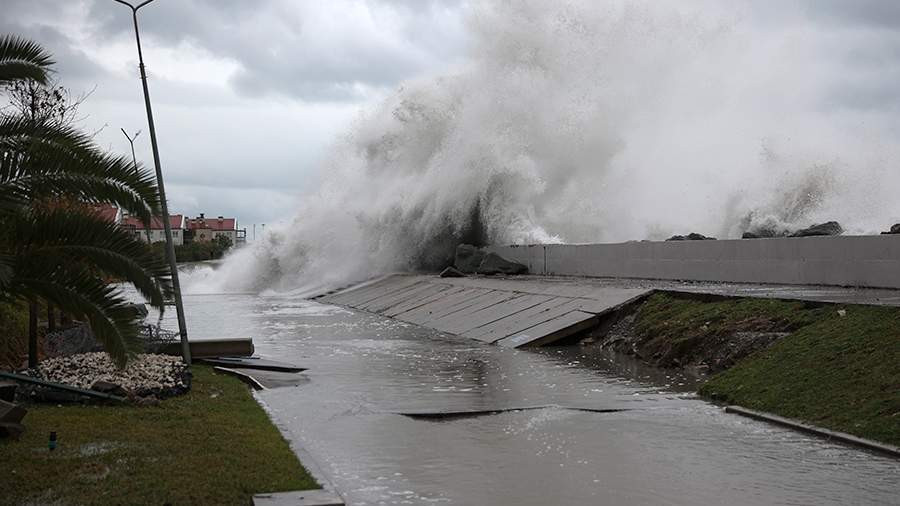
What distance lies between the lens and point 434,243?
4681 cm

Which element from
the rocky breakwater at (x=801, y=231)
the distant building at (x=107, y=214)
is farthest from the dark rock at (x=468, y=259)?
the distant building at (x=107, y=214)

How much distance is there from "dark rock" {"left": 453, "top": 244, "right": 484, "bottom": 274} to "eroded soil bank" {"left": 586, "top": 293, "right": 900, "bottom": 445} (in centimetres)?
2007

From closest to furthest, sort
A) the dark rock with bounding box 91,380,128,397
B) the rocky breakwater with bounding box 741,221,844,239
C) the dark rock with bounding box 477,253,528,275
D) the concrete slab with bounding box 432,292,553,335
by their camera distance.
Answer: the dark rock with bounding box 91,380,128,397, the concrete slab with bounding box 432,292,553,335, the rocky breakwater with bounding box 741,221,844,239, the dark rock with bounding box 477,253,528,275

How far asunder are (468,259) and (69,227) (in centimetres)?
3067

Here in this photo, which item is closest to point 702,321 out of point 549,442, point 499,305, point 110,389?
point 549,442

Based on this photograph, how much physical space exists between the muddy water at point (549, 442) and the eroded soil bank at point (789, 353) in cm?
50

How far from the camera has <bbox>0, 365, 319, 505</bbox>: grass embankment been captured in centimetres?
720

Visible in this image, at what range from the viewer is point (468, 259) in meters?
38.8

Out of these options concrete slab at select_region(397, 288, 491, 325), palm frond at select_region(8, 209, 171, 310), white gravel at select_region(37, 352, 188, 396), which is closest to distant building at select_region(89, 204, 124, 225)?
palm frond at select_region(8, 209, 171, 310)

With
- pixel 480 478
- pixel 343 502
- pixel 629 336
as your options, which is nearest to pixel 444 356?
pixel 629 336

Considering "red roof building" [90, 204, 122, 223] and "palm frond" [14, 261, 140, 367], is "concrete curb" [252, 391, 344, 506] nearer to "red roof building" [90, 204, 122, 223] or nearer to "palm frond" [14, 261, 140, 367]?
"palm frond" [14, 261, 140, 367]

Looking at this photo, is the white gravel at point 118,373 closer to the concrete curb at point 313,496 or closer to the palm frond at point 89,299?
the palm frond at point 89,299

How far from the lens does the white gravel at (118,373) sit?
12383mm

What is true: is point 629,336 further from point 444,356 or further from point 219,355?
point 219,355
